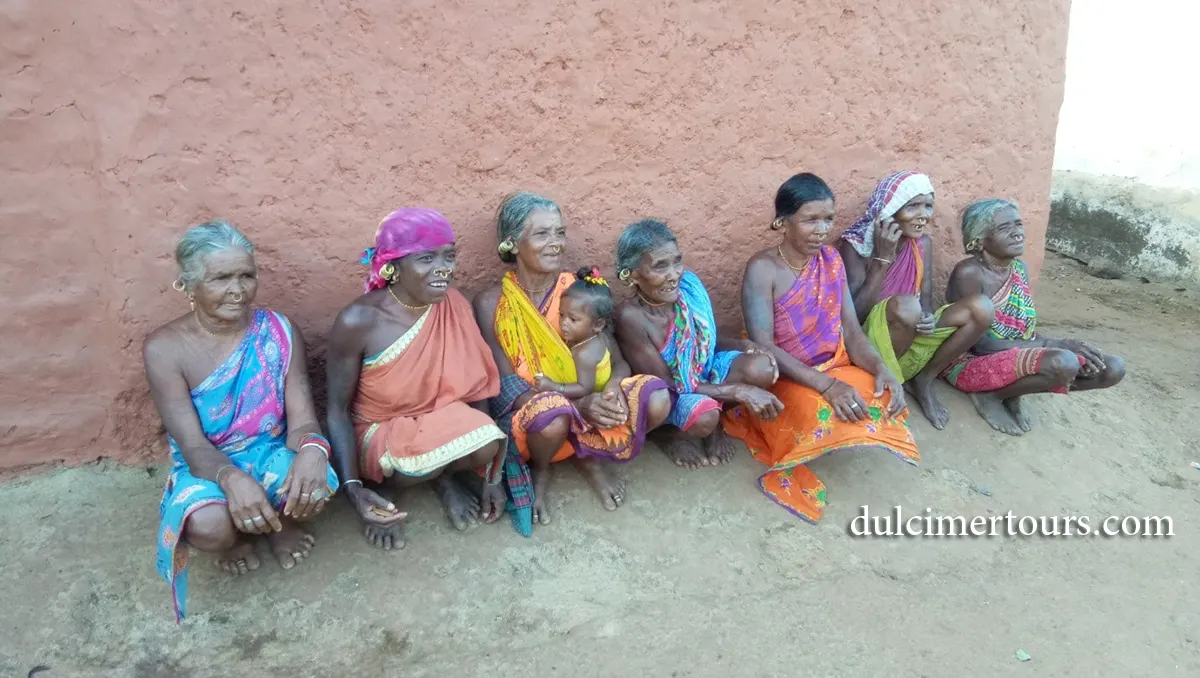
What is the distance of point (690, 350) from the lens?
350 centimetres

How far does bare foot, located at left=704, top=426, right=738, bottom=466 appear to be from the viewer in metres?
3.61

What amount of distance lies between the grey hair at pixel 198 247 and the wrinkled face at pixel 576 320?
1.21 m

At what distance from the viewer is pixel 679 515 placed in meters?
3.32

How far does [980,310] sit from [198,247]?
11.1ft

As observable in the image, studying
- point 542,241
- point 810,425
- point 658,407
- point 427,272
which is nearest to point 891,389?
point 810,425

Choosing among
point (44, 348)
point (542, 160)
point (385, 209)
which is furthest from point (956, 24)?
point (44, 348)

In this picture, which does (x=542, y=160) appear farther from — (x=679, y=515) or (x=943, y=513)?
(x=943, y=513)

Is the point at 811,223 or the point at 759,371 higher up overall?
the point at 811,223

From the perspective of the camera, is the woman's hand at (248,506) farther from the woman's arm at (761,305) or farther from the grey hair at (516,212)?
the woman's arm at (761,305)

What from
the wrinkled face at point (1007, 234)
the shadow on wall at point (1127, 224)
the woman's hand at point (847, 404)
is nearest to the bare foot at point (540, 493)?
the woman's hand at point (847, 404)

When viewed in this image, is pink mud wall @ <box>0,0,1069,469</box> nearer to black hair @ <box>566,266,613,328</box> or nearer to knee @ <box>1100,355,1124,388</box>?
black hair @ <box>566,266,613,328</box>

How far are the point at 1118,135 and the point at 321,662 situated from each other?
24.2 feet

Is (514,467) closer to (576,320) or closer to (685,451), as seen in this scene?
(576,320)

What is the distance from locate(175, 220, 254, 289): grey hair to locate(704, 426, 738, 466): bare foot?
205 centimetres
